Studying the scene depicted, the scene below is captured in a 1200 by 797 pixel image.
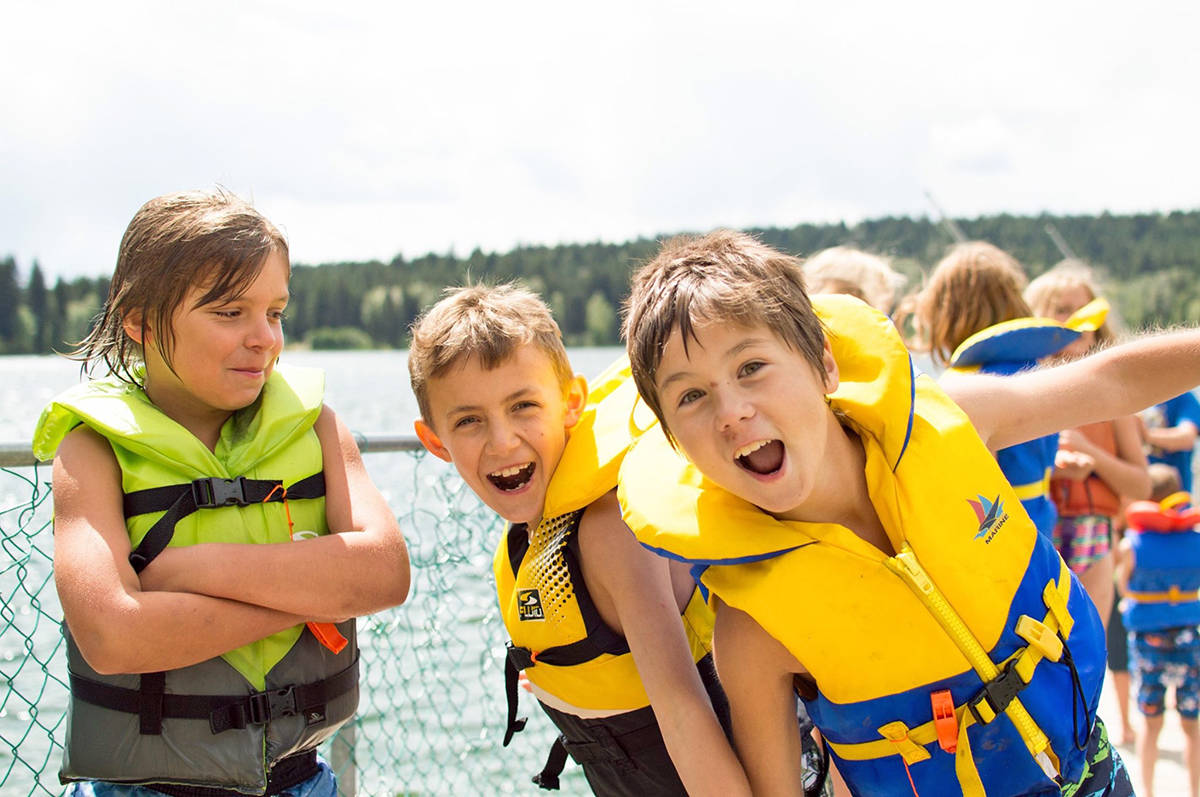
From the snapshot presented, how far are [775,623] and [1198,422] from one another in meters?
4.06

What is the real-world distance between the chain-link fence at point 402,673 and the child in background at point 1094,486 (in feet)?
7.87

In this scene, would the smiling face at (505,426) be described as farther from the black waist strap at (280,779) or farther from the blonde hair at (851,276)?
the blonde hair at (851,276)

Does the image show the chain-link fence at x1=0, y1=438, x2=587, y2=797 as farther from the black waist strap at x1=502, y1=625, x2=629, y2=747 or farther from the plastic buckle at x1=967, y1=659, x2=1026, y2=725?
the plastic buckle at x1=967, y1=659, x2=1026, y2=725

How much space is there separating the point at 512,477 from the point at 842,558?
0.83 metres

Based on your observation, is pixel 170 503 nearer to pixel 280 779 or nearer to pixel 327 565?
pixel 327 565

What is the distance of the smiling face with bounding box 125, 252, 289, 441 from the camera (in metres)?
2.09

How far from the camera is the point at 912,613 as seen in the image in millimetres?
1833

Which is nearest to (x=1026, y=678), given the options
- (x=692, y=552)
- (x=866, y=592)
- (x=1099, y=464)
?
(x=866, y=592)

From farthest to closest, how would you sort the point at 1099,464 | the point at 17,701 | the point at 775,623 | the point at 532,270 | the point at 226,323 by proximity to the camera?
the point at 532,270 < the point at 17,701 < the point at 1099,464 < the point at 226,323 < the point at 775,623

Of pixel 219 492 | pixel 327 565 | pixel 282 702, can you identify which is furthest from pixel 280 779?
pixel 219 492

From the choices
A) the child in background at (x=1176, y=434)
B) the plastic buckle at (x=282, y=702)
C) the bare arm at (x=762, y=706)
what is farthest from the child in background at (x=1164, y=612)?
the plastic buckle at (x=282, y=702)

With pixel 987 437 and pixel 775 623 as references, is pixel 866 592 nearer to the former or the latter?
pixel 775 623

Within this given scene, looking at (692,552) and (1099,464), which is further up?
(692,552)

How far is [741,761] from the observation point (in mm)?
1872
